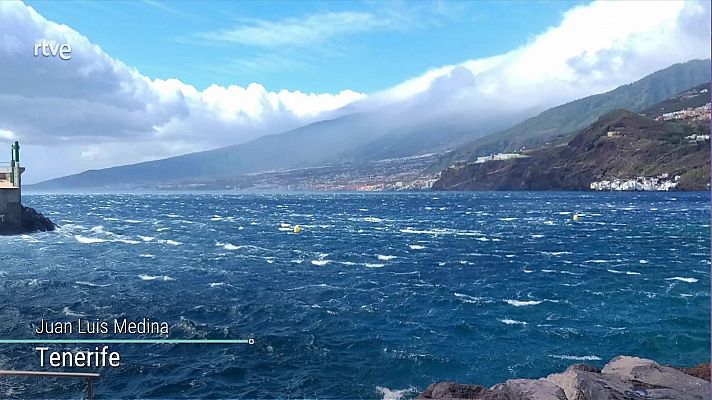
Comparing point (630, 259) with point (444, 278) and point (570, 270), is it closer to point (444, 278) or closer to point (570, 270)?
point (570, 270)

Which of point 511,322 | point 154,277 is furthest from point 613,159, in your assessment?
point 154,277

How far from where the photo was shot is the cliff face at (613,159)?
332ft

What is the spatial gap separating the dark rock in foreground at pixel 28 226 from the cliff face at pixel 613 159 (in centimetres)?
9426

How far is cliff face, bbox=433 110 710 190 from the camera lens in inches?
3979

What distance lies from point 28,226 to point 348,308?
48.0 ft

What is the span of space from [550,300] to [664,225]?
30607 mm

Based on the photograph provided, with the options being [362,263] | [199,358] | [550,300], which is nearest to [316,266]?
[362,263]

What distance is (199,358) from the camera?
12.5 m

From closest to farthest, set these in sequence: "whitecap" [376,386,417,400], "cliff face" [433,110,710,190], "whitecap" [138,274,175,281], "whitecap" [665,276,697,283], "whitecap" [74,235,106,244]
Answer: "whitecap" [376,386,417,400]
"whitecap" [138,274,175,281]
"whitecap" [665,276,697,283]
"whitecap" [74,235,106,244]
"cliff face" [433,110,710,190]

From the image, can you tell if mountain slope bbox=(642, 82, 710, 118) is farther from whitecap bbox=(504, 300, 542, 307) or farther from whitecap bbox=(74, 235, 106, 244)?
whitecap bbox=(74, 235, 106, 244)

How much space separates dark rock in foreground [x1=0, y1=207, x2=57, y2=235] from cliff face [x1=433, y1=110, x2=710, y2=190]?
309ft

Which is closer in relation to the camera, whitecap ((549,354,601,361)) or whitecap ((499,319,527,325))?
whitecap ((549,354,601,361))

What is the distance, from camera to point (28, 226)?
2230 centimetres

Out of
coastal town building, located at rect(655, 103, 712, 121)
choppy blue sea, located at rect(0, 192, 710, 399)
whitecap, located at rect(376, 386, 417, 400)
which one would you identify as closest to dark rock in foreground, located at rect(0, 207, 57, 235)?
choppy blue sea, located at rect(0, 192, 710, 399)
